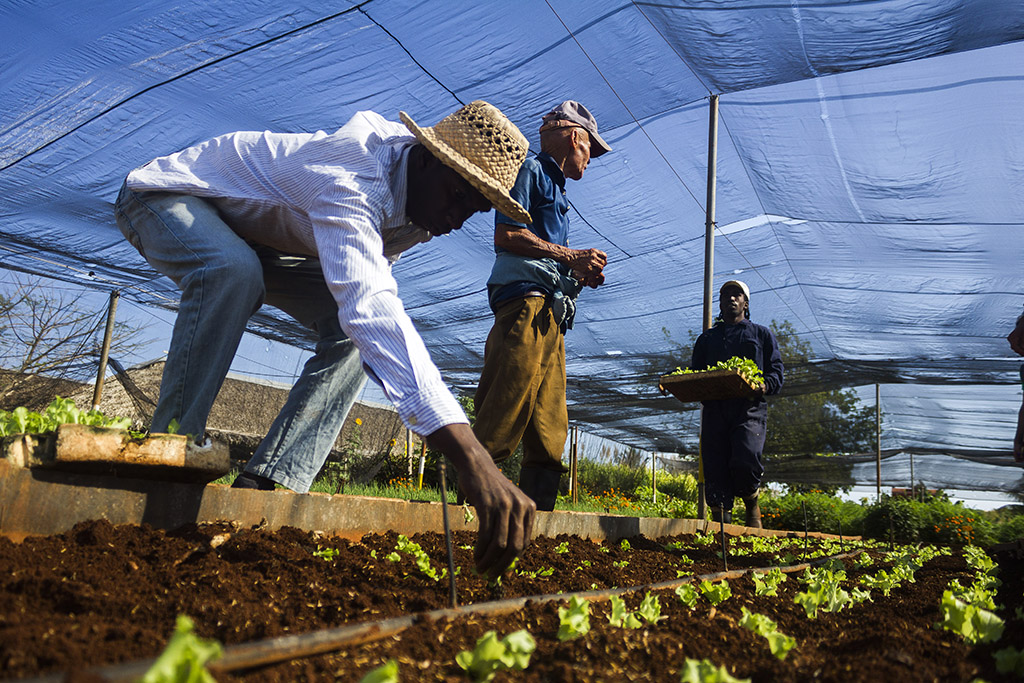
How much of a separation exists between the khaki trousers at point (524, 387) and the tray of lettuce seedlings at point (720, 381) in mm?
1408

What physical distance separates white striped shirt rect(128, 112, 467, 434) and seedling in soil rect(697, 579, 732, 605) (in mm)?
910

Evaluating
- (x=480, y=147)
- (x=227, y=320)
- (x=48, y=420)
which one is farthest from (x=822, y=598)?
(x=48, y=420)

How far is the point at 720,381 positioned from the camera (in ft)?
14.8

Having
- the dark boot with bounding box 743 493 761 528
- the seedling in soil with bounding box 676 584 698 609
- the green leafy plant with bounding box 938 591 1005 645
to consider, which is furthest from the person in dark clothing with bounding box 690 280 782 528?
the green leafy plant with bounding box 938 591 1005 645

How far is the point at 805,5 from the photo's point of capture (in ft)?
14.6

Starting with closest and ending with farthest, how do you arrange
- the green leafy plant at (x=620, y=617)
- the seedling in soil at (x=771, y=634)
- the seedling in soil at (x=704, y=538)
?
the seedling in soil at (x=771, y=634) → the green leafy plant at (x=620, y=617) → the seedling in soil at (x=704, y=538)

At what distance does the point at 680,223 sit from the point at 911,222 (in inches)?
83.1

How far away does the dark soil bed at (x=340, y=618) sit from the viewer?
103 centimetres

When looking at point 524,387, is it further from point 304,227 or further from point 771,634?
point 771,634

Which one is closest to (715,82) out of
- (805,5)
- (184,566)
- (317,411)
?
(805,5)

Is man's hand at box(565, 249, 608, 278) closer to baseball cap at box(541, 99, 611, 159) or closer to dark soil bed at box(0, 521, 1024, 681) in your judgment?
baseball cap at box(541, 99, 611, 159)

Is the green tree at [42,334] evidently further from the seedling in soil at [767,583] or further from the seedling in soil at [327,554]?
the seedling in soil at [767,583]

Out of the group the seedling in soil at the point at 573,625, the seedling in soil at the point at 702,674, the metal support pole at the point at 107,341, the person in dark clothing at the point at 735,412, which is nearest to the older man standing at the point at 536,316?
the seedling in soil at the point at 573,625

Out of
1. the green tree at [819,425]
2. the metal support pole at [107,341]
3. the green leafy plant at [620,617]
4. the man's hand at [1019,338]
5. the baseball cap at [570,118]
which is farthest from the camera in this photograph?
the green tree at [819,425]
